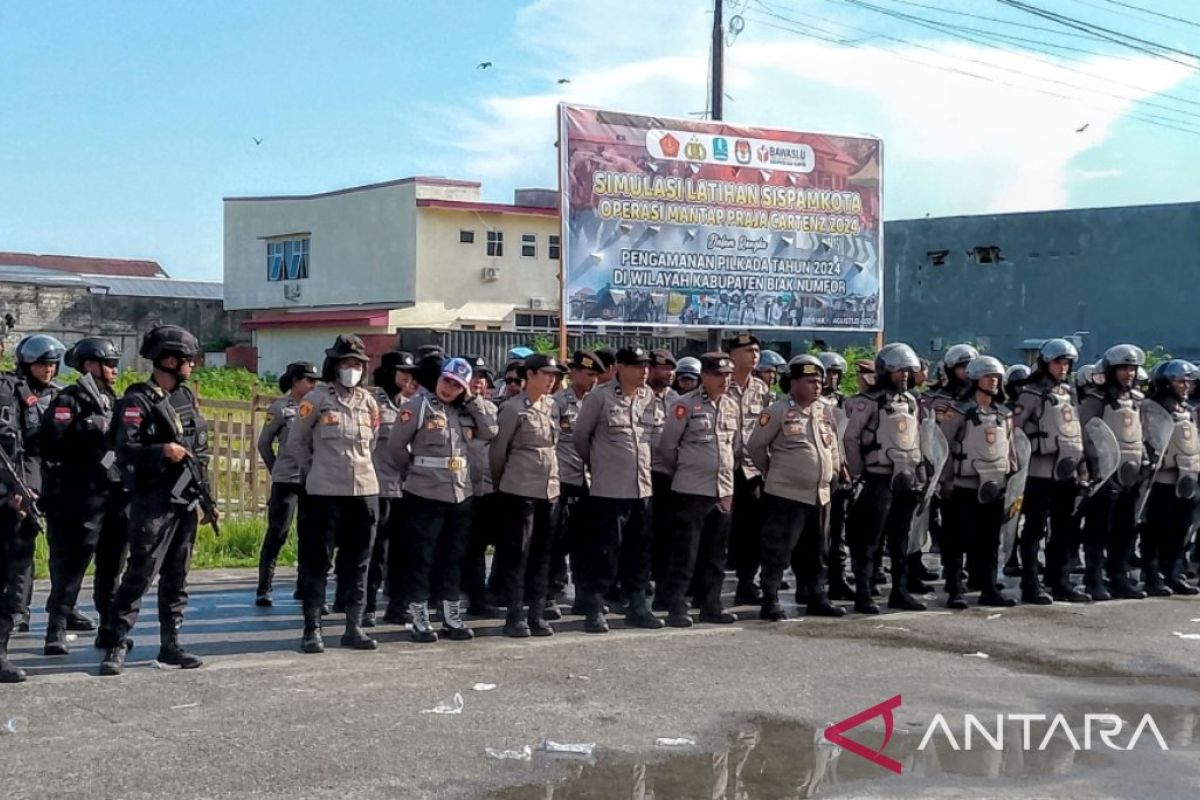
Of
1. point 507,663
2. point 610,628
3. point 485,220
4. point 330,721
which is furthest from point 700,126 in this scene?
point 485,220

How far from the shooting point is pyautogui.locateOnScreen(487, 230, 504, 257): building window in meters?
41.4

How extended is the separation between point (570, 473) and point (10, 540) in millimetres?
4062

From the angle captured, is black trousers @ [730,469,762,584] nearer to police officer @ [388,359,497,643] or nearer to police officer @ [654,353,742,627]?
police officer @ [654,353,742,627]

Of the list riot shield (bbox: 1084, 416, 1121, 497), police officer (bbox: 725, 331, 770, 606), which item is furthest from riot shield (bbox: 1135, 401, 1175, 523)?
police officer (bbox: 725, 331, 770, 606)

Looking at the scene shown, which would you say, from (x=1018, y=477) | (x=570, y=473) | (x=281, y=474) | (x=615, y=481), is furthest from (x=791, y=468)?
(x=281, y=474)

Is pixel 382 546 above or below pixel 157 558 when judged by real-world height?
below

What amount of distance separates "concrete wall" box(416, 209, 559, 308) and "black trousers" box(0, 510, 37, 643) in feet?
108

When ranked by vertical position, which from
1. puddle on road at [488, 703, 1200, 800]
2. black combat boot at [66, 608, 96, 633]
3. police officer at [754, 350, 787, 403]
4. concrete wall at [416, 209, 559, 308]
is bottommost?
puddle on road at [488, 703, 1200, 800]

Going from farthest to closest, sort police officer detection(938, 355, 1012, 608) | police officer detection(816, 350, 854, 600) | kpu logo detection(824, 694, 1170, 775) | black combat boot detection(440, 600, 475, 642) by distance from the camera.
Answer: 1. police officer detection(816, 350, 854, 600)
2. police officer detection(938, 355, 1012, 608)
3. black combat boot detection(440, 600, 475, 642)
4. kpu logo detection(824, 694, 1170, 775)

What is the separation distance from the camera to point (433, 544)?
915 cm

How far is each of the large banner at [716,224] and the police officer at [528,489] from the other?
5.19 meters

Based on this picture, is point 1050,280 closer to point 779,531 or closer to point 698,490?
point 779,531

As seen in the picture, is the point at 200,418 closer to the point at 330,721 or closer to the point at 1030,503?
the point at 330,721

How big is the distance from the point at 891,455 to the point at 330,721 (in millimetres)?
5356
